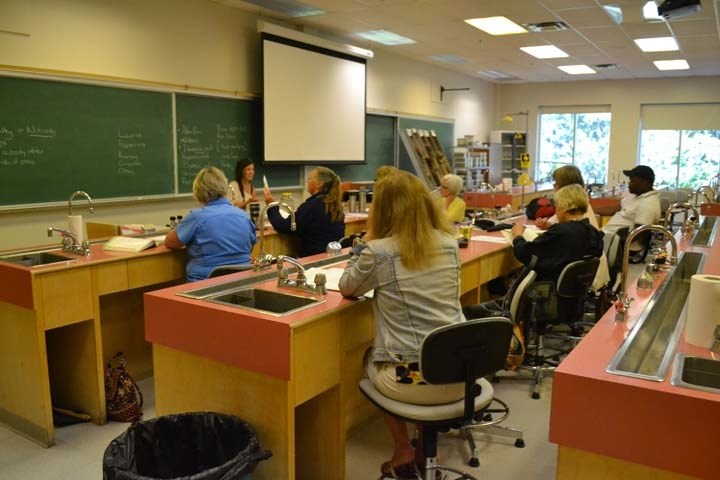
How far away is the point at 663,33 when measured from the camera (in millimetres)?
6945

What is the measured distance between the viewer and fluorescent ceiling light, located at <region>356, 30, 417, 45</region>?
285 inches

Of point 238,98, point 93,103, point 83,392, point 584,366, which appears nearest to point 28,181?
point 93,103

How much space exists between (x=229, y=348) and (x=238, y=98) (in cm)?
445

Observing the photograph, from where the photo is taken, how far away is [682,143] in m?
11.3

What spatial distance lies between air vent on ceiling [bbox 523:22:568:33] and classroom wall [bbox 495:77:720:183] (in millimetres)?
5299

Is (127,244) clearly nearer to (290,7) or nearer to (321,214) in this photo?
(321,214)

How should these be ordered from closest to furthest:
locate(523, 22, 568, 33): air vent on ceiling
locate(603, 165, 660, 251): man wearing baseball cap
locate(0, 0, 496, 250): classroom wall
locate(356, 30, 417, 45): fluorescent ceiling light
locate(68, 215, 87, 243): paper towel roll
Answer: locate(68, 215, 87, 243): paper towel roll < locate(0, 0, 496, 250): classroom wall < locate(603, 165, 660, 251): man wearing baseball cap < locate(523, 22, 568, 33): air vent on ceiling < locate(356, 30, 417, 45): fluorescent ceiling light

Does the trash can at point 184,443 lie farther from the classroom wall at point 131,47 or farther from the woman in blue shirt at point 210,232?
the classroom wall at point 131,47

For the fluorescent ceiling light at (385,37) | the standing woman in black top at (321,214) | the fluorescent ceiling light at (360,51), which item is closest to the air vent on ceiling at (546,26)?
the fluorescent ceiling light at (385,37)

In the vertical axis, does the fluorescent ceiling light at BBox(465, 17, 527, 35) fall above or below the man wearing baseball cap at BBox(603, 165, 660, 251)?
above

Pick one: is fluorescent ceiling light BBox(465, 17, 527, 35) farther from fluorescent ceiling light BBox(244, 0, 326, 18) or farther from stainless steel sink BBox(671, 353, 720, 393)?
stainless steel sink BBox(671, 353, 720, 393)

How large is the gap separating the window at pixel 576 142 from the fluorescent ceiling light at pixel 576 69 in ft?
4.89

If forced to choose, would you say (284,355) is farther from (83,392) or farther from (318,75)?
(318,75)

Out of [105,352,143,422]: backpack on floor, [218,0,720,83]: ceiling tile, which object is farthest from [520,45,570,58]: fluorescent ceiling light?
[105,352,143,422]: backpack on floor
